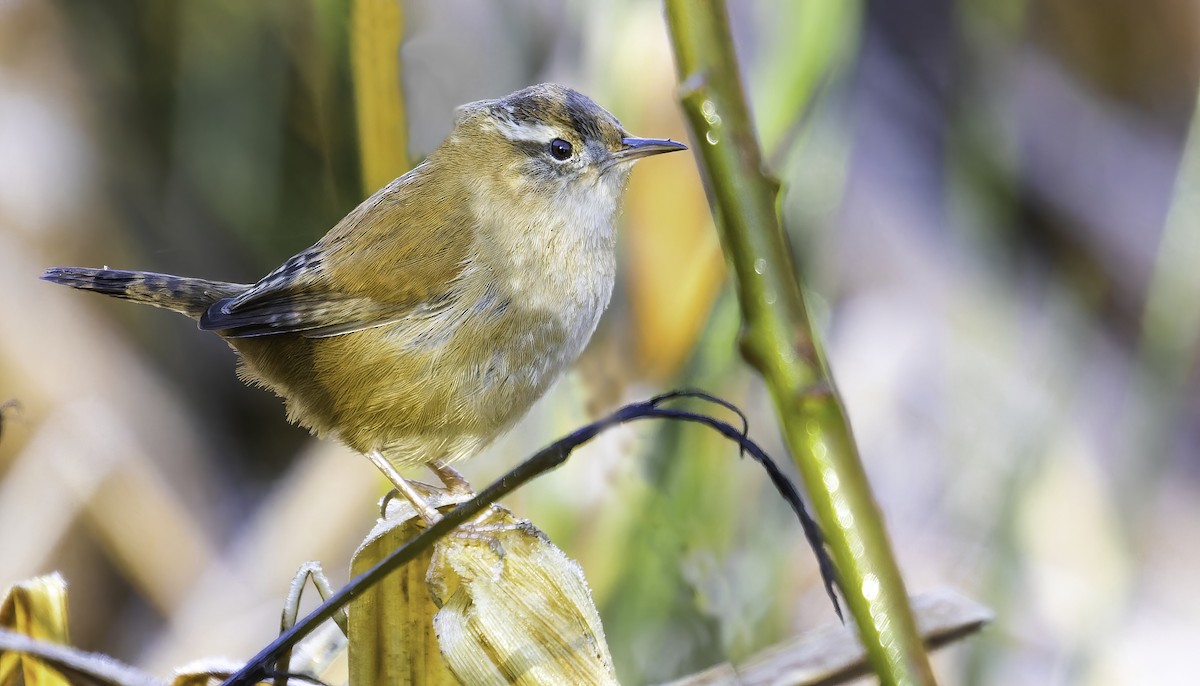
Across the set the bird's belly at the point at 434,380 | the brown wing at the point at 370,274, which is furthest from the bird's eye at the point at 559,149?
the bird's belly at the point at 434,380

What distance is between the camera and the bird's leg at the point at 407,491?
4.98 ft

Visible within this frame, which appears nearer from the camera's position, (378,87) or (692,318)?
(378,87)

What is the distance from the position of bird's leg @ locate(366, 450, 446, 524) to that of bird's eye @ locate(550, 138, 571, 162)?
1.84 feet

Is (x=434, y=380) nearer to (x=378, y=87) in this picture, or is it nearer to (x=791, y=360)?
(x=378, y=87)

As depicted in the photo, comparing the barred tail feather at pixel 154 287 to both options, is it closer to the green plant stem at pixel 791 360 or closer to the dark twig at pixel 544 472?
the dark twig at pixel 544 472

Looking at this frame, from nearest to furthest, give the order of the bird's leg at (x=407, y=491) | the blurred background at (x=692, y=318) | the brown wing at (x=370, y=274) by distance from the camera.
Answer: the bird's leg at (x=407, y=491), the brown wing at (x=370, y=274), the blurred background at (x=692, y=318)

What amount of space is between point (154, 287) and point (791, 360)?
60.2 inches

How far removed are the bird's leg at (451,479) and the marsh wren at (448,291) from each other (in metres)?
0.01

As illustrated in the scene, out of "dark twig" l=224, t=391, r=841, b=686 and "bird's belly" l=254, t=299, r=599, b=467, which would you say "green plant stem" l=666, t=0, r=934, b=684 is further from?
"bird's belly" l=254, t=299, r=599, b=467

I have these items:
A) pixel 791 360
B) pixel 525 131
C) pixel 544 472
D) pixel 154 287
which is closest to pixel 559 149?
pixel 525 131

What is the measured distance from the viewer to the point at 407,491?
5.24 feet

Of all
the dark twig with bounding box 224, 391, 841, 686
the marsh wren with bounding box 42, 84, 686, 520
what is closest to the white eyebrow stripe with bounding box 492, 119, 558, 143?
the marsh wren with bounding box 42, 84, 686, 520

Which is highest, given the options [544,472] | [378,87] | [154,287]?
[378,87]

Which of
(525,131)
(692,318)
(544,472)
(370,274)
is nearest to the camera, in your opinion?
(544,472)
